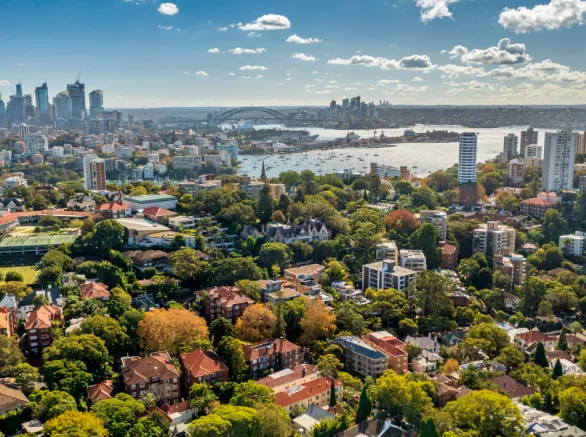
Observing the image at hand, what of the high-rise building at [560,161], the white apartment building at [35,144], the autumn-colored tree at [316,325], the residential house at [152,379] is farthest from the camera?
the white apartment building at [35,144]

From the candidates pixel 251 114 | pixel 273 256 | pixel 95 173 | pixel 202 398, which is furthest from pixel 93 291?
pixel 251 114

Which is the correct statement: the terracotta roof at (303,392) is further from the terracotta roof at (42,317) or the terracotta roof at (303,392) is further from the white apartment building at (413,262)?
the white apartment building at (413,262)

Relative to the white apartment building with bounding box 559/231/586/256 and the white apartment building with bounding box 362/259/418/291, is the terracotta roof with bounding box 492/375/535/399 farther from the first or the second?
the white apartment building with bounding box 559/231/586/256

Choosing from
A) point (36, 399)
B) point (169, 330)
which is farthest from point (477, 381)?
point (36, 399)

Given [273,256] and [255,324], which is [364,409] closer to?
[255,324]

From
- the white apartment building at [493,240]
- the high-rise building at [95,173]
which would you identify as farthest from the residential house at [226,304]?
the high-rise building at [95,173]

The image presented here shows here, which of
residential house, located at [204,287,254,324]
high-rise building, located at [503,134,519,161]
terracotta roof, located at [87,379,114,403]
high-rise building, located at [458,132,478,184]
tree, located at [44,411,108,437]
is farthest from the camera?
high-rise building, located at [503,134,519,161]

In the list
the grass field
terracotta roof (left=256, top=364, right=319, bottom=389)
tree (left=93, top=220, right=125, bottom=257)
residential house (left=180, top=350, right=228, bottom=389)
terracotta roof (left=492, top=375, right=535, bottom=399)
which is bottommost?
terracotta roof (left=492, top=375, right=535, bottom=399)

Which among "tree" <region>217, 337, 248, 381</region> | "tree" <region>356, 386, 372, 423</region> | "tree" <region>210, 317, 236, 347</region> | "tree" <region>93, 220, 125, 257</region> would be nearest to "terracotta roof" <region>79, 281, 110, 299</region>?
"tree" <region>93, 220, 125, 257</region>
